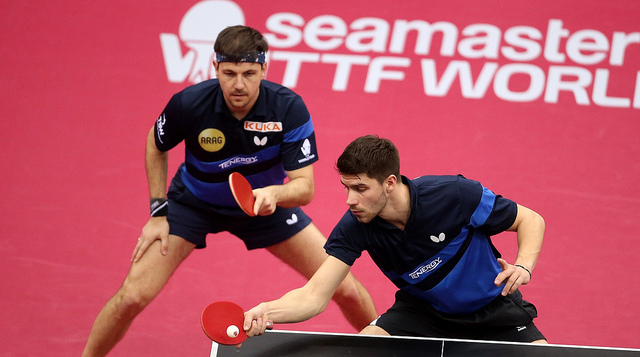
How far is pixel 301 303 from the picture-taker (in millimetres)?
4281

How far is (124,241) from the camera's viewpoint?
6.66m

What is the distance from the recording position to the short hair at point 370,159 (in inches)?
166

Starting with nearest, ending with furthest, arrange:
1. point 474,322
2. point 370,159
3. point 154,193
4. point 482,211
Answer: point 370,159 < point 482,211 < point 474,322 < point 154,193

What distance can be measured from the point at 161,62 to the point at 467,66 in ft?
8.48

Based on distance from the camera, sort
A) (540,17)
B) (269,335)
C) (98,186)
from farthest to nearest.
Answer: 1. (540,17)
2. (98,186)
3. (269,335)

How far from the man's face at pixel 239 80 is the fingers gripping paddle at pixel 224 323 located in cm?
140

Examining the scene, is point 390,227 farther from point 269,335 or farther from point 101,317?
point 101,317

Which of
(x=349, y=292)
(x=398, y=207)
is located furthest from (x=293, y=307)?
(x=349, y=292)

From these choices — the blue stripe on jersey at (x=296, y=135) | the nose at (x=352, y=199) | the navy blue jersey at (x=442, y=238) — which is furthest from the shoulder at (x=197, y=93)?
the nose at (x=352, y=199)

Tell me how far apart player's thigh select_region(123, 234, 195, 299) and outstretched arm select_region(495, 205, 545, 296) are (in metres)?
1.84

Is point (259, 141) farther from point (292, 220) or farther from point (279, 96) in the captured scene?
point (292, 220)

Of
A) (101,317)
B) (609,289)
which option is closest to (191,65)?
(101,317)

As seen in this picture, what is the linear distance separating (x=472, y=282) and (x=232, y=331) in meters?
1.27

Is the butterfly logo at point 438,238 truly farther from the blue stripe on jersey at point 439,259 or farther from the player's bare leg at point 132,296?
the player's bare leg at point 132,296
